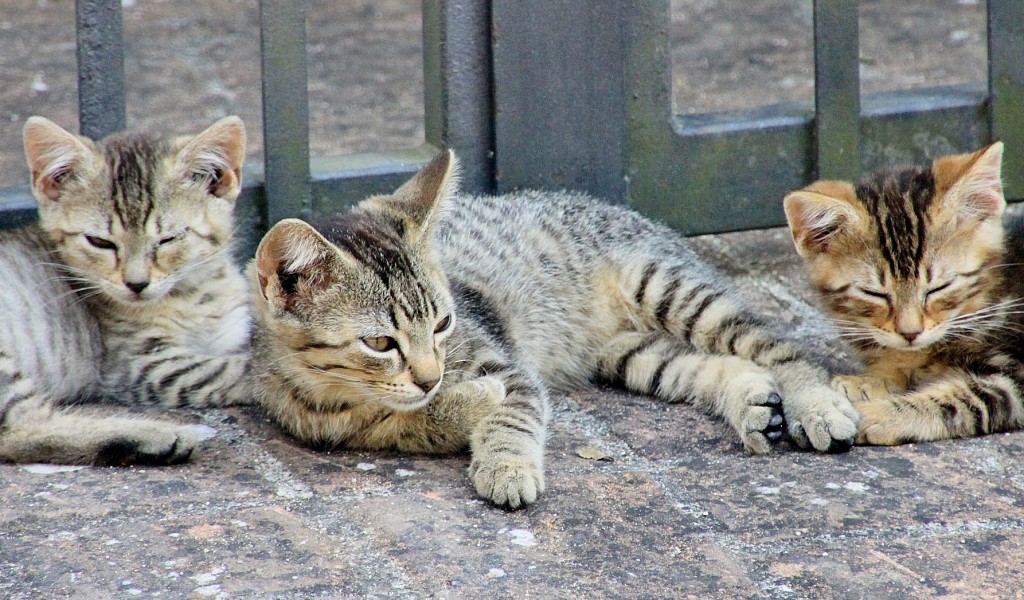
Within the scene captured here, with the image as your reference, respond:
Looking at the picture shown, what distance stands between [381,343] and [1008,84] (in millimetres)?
3168

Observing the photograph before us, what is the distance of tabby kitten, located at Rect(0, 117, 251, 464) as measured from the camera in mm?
4270

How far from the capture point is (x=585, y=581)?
2975mm

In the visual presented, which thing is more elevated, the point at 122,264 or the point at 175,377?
the point at 122,264

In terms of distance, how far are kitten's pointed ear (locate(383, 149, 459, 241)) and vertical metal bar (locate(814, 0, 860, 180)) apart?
1.79 m

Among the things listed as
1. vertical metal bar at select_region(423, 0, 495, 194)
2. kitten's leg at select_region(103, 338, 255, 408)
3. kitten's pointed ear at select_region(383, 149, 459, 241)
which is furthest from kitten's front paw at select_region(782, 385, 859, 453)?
kitten's leg at select_region(103, 338, 255, 408)

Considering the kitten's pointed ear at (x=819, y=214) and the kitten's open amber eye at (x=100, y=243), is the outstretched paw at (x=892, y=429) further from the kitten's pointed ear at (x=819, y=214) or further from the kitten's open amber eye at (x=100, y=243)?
the kitten's open amber eye at (x=100, y=243)

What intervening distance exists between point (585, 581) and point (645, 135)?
2.46m

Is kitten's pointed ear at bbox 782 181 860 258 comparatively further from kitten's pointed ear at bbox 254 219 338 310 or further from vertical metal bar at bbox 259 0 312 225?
vertical metal bar at bbox 259 0 312 225

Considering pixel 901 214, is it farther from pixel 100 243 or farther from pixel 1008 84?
pixel 100 243

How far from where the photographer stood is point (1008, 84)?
528 centimetres

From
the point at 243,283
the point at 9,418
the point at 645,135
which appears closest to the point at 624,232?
the point at 645,135

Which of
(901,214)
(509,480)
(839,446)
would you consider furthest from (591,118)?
(509,480)

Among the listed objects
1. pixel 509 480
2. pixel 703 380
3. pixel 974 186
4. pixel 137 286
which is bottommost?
pixel 509 480

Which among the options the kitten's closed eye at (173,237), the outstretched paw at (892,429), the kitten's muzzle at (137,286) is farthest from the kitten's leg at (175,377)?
the outstretched paw at (892,429)
